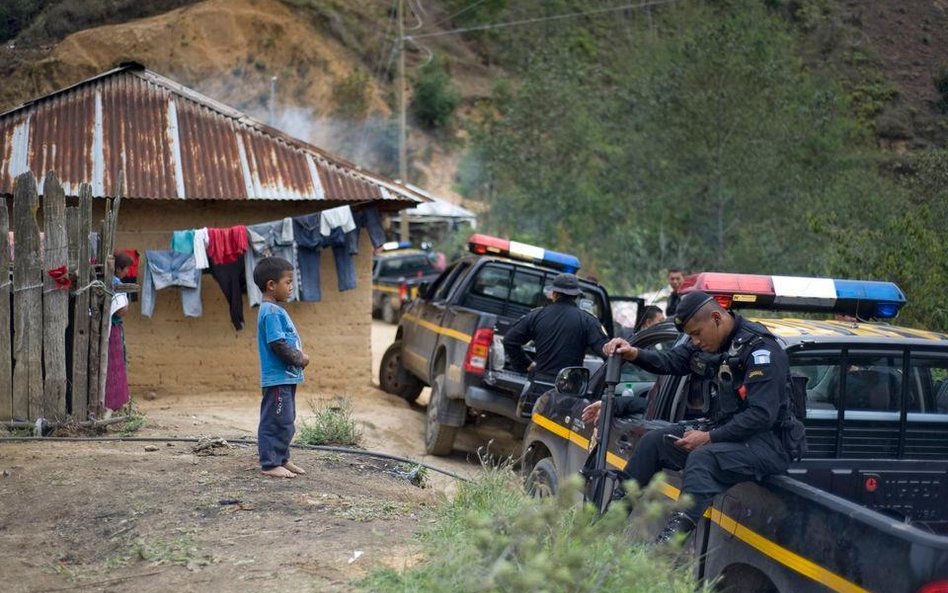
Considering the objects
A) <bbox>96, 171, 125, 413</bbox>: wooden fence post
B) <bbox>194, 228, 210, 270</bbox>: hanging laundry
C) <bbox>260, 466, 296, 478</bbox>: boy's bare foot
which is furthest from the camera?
<bbox>194, 228, 210, 270</bbox>: hanging laundry

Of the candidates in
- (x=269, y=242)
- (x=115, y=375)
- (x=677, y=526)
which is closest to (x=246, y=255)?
(x=269, y=242)

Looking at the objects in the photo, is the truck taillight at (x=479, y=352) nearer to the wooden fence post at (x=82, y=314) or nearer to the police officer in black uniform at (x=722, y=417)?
the wooden fence post at (x=82, y=314)

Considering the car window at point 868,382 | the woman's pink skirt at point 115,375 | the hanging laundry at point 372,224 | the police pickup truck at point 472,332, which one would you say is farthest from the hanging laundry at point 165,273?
the car window at point 868,382

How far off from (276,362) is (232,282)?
5.88 meters

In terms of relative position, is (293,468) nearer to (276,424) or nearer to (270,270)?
(276,424)

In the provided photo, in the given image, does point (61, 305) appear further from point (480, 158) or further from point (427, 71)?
point (427, 71)

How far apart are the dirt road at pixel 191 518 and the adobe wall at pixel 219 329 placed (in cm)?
392

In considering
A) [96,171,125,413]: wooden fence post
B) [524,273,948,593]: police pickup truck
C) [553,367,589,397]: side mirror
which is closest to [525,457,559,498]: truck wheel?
[524,273,948,593]: police pickup truck

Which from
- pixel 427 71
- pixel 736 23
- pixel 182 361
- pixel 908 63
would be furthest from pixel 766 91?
pixel 427 71

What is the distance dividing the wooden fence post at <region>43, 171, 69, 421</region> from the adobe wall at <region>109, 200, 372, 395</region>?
4.17 m

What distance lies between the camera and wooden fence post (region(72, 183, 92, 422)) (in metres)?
8.72

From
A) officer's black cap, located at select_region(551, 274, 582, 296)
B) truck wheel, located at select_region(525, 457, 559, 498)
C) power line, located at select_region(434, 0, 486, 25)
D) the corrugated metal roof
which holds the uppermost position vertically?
power line, located at select_region(434, 0, 486, 25)

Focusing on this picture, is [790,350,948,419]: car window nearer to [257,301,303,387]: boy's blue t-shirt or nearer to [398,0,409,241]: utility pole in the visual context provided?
[257,301,303,387]: boy's blue t-shirt

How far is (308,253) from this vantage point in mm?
13078
